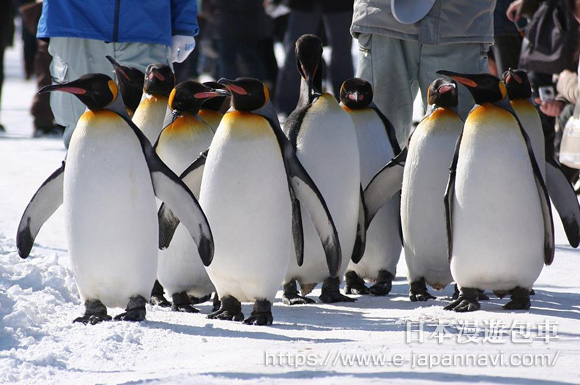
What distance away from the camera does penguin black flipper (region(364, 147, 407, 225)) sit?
4492 mm

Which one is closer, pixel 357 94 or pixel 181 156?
pixel 181 156

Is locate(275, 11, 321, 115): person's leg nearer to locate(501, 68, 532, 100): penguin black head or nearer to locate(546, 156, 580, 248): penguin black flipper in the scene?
locate(501, 68, 532, 100): penguin black head

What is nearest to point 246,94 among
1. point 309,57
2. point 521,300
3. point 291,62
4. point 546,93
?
point 309,57

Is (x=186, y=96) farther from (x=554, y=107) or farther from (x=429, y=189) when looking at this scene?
(x=554, y=107)

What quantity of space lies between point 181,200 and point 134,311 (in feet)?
1.43

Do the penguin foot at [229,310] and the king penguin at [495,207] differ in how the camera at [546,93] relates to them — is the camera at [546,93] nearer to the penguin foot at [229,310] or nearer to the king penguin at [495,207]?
the king penguin at [495,207]

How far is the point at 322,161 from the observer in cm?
432

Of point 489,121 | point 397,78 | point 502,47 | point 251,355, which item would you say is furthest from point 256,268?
point 502,47

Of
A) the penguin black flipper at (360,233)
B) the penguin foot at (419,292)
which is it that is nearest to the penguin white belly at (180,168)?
the penguin black flipper at (360,233)

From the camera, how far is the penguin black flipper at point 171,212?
13.7ft

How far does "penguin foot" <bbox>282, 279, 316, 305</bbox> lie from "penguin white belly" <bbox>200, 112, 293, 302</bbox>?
47cm

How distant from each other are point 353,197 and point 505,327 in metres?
1.06

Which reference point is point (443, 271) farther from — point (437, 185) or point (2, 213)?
point (2, 213)

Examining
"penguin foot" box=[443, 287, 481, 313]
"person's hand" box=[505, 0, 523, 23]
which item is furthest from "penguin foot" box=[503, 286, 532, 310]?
"person's hand" box=[505, 0, 523, 23]
